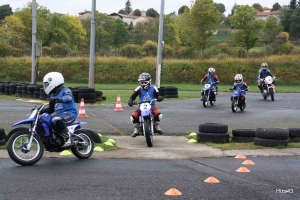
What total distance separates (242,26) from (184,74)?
66.2 ft

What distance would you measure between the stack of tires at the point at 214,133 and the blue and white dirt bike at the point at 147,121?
1274 mm

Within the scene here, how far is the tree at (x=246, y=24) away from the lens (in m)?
62.7

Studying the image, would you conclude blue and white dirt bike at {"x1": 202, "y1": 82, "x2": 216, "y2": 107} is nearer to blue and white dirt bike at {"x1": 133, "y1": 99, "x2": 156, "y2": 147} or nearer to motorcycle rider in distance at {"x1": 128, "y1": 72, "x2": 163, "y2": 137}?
motorcycle rider in distance at {"x1": 128, "y1": 72, "x2": 163, "y2": 137}

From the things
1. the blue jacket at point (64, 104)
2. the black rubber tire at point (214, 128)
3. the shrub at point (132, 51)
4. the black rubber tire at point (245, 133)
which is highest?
the shrub at point (132, 51)

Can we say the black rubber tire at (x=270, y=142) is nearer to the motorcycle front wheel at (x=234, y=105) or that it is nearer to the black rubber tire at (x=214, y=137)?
the black rubber tire at (x=214, y=137)

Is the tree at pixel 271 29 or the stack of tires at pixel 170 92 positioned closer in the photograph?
the stack of tires at pixel 170 92

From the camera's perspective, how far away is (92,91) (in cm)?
2339

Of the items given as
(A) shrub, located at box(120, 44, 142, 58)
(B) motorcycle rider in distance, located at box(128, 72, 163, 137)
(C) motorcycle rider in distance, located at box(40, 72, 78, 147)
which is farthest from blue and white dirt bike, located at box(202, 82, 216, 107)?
(A) shrub, located at box(120, 44, 142, 58)

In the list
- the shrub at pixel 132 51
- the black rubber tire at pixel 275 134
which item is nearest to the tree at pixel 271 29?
the shrub at pixel 132 51

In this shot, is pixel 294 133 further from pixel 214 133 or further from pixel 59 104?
pixel 59 104

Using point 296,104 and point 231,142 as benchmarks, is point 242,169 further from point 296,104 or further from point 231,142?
point 296,104

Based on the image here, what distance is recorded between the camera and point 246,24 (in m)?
62.9

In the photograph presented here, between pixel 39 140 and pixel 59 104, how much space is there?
0.97 metres

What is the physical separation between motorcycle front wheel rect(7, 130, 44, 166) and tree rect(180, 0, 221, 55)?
164 feet
